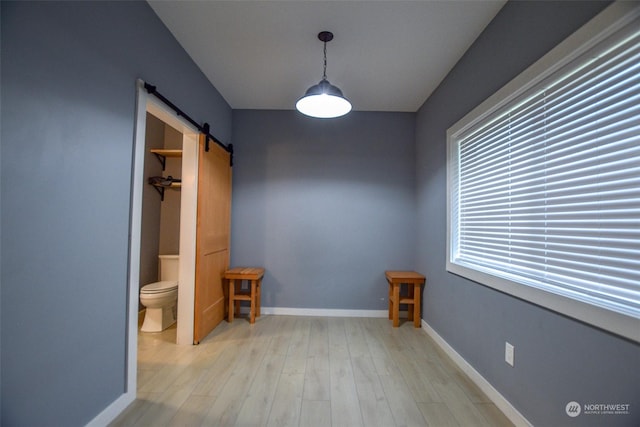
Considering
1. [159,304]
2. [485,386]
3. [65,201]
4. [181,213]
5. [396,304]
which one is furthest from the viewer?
[396,304]

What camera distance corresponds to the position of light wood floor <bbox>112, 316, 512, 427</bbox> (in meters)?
1.72

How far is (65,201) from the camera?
1.33m

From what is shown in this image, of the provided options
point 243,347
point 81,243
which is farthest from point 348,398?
point 81,243

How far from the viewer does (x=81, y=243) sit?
143cm

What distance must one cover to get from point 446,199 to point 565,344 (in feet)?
5.32

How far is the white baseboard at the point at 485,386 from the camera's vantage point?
65.5 inches

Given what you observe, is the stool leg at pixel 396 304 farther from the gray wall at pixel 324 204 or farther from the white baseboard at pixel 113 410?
the white baseboard at pixel 113 410

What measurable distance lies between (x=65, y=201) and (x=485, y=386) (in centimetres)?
276

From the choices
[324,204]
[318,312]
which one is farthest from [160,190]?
[318,312]

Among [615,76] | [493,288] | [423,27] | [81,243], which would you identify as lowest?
[493,288]

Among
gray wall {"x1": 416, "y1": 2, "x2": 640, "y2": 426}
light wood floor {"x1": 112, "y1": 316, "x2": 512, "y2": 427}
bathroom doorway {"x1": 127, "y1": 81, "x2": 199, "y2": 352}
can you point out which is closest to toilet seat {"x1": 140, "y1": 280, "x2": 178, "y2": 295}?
bathroom doorway {"x1": 127, "y1": 81, "x2": 199, "y2": 352}

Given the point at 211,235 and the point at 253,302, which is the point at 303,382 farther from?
the point at 211,235

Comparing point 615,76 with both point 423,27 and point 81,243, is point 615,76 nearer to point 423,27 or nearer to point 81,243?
point 423,27

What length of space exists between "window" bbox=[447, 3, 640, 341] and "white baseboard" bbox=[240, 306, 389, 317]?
176cm
